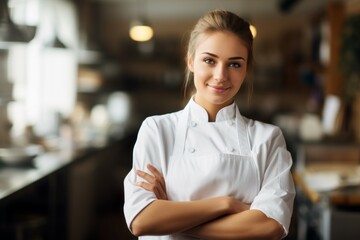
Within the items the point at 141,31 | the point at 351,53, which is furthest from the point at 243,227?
the point at 141,31

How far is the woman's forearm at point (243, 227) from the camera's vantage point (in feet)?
4.52

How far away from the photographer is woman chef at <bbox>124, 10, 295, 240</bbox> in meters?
1.38

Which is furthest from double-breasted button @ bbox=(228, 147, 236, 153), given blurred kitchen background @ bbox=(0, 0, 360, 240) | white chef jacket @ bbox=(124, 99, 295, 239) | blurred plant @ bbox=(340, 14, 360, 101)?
blurred plant @ bbox=(340, 14, 360, 101)

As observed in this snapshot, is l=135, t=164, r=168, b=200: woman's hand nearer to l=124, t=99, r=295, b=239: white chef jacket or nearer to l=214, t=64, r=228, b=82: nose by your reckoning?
l=124, t=99, r=295, b=239: white chef jacket

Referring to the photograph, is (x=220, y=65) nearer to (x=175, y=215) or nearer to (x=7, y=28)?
(x=175, y=215)

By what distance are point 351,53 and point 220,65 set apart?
3.05 metres

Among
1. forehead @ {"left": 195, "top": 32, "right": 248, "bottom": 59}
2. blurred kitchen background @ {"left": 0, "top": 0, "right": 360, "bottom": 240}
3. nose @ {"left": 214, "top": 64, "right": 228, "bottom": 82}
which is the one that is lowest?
blurred kitchen background @ {"left": 0, "top": 0, "right": 360, "bottom": 240}

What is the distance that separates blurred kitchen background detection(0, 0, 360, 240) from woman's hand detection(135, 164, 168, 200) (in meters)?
1.21

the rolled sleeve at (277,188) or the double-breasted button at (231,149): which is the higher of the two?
the double-breasted button at (231,149)

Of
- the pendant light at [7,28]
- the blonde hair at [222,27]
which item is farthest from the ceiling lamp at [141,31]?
the blonde hair at [222,27]

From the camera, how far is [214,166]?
1.42 metres

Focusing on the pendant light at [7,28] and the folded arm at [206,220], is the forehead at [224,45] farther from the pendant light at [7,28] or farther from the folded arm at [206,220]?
the pendant light at [7,28]

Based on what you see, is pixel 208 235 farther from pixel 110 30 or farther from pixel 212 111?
pixel 110 30

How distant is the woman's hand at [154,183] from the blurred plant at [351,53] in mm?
3045
